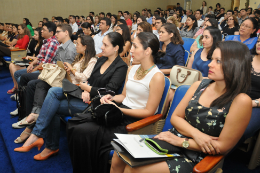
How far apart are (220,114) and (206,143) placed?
0.18 metres

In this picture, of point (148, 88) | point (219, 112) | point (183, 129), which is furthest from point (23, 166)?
point (219, 112)

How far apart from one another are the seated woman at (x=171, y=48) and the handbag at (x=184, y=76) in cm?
44

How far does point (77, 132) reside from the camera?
1.54m

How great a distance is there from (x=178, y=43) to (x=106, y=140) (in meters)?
1.79

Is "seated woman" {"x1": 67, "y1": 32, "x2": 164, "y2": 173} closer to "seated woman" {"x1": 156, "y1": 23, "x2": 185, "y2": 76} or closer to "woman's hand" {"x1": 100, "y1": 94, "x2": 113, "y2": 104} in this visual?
"woman's hand" {"x1": 100, "y1": 94, "x2": 113, "y2": 104}

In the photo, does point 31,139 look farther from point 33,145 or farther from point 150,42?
point 150,42

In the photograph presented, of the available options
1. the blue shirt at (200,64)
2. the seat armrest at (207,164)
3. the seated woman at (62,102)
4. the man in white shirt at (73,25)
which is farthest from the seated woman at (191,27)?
the man in white shirt at (73,25)

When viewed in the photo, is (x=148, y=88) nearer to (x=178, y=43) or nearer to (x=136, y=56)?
(x=136, y=56)

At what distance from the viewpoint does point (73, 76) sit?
2.58 metres

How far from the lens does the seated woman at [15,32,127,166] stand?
1995 millimetres

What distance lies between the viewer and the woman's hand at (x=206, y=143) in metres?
1.09

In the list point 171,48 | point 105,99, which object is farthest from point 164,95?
point 171,48

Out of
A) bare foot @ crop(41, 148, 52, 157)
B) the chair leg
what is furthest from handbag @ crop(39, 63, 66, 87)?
the chair leg

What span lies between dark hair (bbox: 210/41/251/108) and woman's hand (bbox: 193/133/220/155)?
0.19 metres
